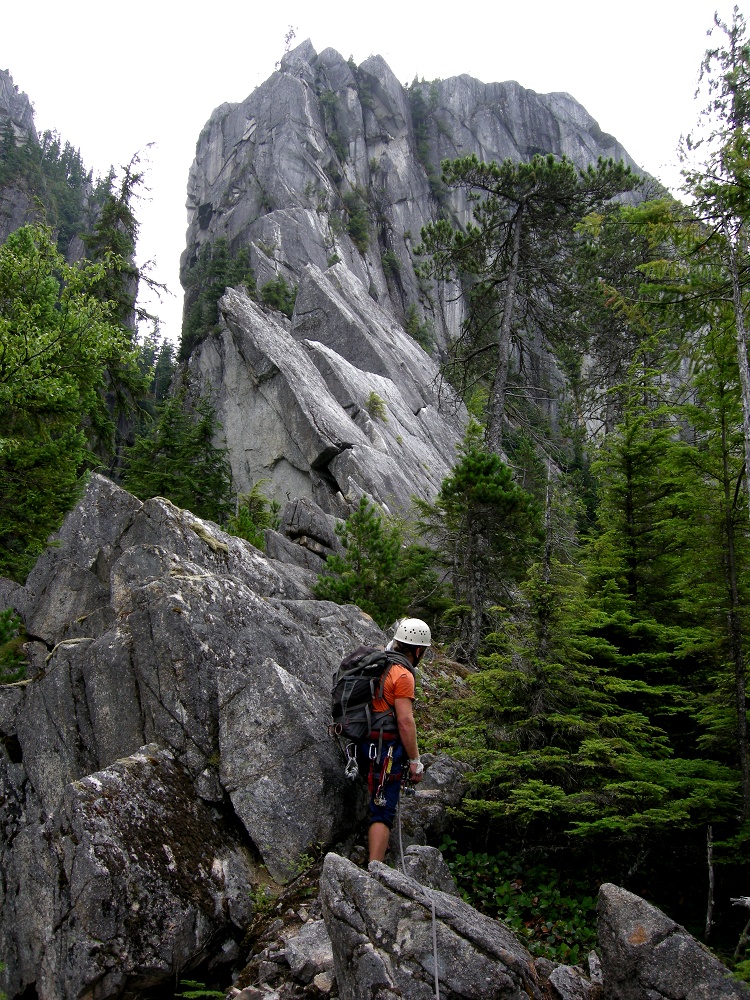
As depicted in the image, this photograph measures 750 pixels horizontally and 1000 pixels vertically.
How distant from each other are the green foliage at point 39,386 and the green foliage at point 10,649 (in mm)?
2466

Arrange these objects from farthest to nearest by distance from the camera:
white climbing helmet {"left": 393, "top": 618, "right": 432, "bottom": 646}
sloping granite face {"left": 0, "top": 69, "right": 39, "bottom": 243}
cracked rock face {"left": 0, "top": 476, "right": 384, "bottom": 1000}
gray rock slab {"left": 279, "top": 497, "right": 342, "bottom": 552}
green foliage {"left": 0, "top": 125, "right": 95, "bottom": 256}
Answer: green foliage {"left": 0, "top": 125, "right": 95, "bottom": 256}, sloping granite face {"left": 0, "top": 69, "right": 39, "bottom": 243}, gray rock slab {"left": 279, "top": 497, "right": 342, "bottom": 552}, white climbing helmet {"left": 393, "top": 618, "right": 432, "bottom": 646}, cracked rock face {"left": 0, "top": 476, "right": 384, "bottom": 1000}

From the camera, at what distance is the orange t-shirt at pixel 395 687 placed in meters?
5.88

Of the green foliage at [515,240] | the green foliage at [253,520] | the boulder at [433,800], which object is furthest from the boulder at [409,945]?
the green foliage at [515,240]

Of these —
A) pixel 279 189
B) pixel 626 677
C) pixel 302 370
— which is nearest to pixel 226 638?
pixel 626 677

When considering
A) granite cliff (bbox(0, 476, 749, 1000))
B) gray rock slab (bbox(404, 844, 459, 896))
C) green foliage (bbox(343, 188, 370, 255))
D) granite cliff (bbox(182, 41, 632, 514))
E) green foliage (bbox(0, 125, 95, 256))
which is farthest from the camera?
green foliage (bbox(0, 125, 95, 256))

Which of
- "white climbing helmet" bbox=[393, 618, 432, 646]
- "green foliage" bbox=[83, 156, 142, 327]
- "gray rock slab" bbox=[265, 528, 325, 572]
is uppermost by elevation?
"green foliage" bbox=[83, 156, 142, 327]

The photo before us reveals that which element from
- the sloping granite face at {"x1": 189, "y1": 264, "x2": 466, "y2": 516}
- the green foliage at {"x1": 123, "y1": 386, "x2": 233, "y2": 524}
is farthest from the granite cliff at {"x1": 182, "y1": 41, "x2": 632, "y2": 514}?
the green foliage at {"x1": 123, "y1": 386, "x2": 233, "y2": 524}

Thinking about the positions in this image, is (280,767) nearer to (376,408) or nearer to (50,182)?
(376,408)

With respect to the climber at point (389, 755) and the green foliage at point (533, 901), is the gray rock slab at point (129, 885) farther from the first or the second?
the green foliage at point (533, 901)

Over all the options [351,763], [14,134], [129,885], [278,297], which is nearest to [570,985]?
[351,763]

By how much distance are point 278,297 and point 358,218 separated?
67.1ft

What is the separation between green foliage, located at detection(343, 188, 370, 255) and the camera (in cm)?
5256

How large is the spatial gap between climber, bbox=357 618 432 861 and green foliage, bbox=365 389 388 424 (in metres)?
22.4

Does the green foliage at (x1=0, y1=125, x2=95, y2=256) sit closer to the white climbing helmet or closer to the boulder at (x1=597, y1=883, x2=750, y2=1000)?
the white climbing helmet
